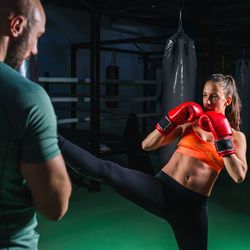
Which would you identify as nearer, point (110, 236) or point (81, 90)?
point (110, 236)

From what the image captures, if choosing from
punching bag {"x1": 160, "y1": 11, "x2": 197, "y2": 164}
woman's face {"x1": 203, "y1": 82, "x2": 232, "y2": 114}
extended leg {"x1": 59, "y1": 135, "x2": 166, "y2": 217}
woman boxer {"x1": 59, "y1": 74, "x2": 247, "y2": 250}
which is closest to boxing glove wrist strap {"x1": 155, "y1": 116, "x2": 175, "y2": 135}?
woman boxer {"x1": 59, "y1": 74, "x2": 247, "y2": 250}

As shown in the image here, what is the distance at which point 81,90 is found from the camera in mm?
8422

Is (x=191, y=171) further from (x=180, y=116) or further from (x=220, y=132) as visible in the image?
(x=180, y=116)

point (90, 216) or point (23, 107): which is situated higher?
point (23, 107)

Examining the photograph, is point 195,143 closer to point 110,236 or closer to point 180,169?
point 180,169

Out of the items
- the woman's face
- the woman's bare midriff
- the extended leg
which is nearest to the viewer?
the extended leg

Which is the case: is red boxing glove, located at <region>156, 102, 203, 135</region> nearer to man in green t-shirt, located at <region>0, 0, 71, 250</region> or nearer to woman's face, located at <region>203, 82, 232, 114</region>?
woman's face, located at <region>203, 82, 232, 114</region>

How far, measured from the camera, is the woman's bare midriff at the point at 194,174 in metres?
1.76

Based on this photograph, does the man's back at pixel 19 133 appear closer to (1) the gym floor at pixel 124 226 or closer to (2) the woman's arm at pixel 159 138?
(2) the woman's arm at pixel 159 138

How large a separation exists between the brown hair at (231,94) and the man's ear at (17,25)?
1.41m

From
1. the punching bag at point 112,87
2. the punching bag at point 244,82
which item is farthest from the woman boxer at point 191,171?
the punching bag at point 112,87

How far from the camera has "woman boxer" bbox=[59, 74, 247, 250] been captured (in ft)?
5.49

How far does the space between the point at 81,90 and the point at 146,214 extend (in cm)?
564

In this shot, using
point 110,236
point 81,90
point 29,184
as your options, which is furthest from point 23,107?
point 81,90
